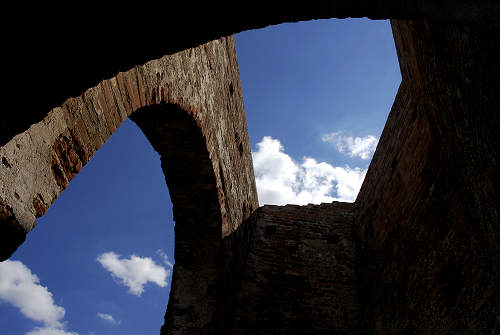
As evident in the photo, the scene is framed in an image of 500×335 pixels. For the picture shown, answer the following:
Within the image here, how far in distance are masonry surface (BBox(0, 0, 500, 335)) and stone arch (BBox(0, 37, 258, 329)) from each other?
0.04 feet

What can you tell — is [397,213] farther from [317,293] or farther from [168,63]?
[168,63]

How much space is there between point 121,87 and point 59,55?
3.79 ft

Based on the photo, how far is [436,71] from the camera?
2604 millimetres

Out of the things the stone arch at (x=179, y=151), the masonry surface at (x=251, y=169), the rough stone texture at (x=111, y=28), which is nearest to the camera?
the rough stone texture at (x=111, y=28)

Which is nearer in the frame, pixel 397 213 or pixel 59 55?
pixel 59 55

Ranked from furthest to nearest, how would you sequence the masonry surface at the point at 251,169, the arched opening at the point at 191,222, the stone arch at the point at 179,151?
the arched opening at the point at 191,222, the stone arch at the point at 179,151, the masonry surface at the point at 251,169

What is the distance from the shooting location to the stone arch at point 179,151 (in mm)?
1726

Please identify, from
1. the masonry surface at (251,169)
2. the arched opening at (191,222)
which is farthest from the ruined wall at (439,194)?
the arched opening at (191,222)

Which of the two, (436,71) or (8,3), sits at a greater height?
(436,71)

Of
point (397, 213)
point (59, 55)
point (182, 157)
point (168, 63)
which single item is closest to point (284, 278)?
point (397, 213)

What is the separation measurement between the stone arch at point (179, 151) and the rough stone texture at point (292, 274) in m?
0.47

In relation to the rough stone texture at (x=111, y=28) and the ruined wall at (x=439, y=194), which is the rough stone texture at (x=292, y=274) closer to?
the ruined wall at (x=439, y=194)

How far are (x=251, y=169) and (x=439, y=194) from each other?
419 cm

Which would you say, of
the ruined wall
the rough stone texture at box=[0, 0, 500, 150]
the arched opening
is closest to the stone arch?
the arched opening
